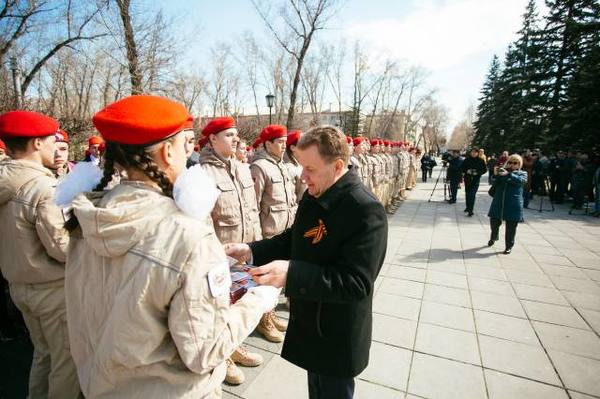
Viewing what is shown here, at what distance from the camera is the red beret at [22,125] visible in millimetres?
2367

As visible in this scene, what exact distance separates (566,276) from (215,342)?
6.72 m

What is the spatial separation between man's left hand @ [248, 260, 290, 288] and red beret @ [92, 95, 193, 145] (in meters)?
0.72

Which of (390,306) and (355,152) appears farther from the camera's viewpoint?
(355,152)

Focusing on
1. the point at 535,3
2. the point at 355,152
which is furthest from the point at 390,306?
the point at 535,3

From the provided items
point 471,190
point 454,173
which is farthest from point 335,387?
point 454,173

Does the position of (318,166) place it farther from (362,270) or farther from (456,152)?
(456,152)

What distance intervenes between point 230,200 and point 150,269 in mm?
2337

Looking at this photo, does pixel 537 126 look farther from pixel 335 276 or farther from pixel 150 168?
pixel 150 168

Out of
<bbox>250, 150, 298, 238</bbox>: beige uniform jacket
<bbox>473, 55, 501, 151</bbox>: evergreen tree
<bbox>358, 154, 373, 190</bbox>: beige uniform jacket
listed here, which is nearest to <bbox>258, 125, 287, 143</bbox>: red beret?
<bbox>250, 150, 298, 238</bbox>: beige uniform jacket

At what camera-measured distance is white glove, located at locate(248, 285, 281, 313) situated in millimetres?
1422

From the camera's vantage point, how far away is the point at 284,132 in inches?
175

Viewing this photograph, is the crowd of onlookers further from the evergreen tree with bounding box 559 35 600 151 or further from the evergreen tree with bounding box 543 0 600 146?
the evergreen tree with bounding box 543 0 600 146

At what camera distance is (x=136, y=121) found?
3.65 feet

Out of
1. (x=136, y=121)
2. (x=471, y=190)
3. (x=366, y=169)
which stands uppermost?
(x=136, y=121)
